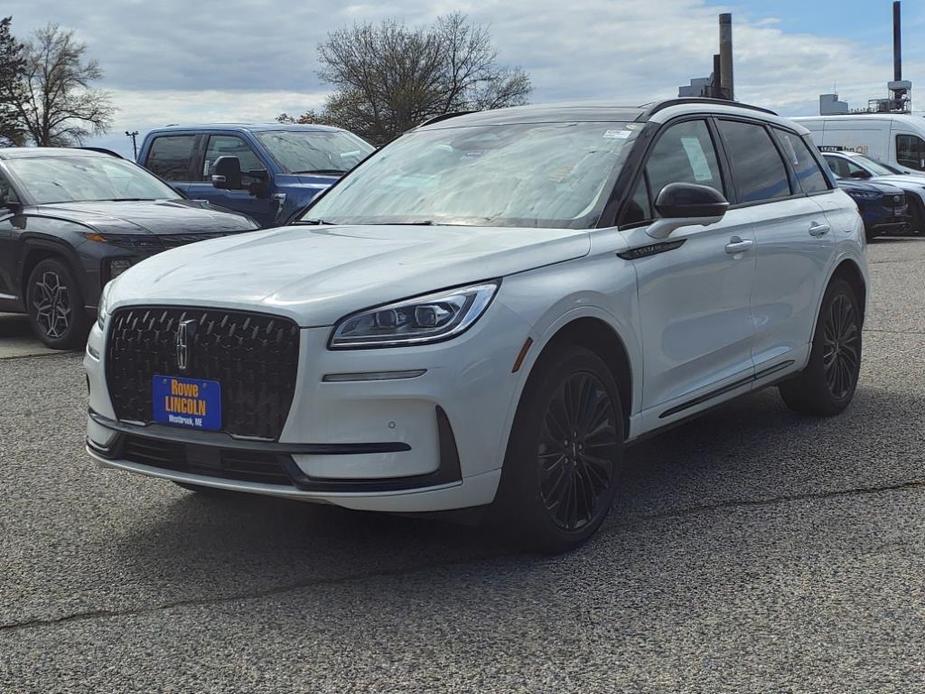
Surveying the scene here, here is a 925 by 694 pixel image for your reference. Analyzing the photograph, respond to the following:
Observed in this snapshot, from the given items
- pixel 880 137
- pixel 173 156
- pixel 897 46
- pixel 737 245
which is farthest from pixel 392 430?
pixel 897 46

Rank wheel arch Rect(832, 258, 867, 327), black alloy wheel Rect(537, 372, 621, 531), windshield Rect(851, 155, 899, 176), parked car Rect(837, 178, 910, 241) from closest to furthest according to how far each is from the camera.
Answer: black alloy wheel Rect(537, 372, 621, 531) → wheel arch Rect(832, 258, 867, 327) → parked car Rect(837, 178, 910, 241) → windshield Rect(851, 155, 899, 176)

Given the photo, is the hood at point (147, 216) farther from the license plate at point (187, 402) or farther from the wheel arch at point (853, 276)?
the license plate at point (187, 402)

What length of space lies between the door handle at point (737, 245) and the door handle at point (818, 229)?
0.84 meters

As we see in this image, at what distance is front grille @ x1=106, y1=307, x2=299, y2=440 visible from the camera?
3.97m

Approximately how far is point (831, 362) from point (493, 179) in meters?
2.49

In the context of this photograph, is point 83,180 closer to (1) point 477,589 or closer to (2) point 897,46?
(1) point 477,589

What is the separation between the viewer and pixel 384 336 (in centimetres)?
395

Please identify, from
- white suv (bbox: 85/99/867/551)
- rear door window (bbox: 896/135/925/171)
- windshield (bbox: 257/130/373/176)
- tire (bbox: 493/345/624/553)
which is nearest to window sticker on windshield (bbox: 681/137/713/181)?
white suv (bbox: 85/99/867/551)

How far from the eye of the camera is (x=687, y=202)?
4926mm

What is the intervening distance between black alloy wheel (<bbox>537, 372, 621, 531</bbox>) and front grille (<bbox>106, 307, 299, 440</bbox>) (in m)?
0.91

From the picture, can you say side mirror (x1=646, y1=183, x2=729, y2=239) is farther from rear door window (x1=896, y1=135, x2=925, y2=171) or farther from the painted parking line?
rear door window (x1=896, y1=135, x2=925, y2=171)

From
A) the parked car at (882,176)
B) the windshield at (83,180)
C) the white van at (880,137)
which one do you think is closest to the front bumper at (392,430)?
the windshield at (83,180)

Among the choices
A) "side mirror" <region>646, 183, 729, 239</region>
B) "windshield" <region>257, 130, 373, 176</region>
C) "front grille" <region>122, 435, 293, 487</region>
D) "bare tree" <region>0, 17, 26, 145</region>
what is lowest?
"front grille" <region>122, 435, 293, 487</region>

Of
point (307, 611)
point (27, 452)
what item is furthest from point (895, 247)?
point (307, 611)
